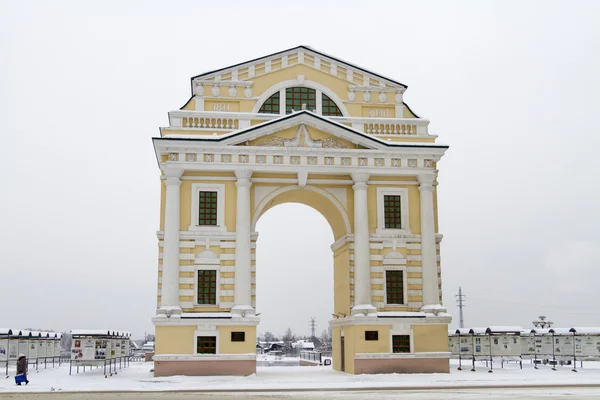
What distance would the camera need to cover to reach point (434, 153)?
134ft

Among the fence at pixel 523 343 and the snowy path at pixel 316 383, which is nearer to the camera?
the snowy path at pixel 316 383

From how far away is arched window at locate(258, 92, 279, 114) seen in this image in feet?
141

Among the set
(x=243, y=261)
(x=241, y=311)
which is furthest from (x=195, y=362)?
(x=243, y=261)

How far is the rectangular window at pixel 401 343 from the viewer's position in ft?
127

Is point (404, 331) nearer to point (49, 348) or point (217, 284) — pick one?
point (217, 284)

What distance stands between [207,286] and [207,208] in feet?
14.4

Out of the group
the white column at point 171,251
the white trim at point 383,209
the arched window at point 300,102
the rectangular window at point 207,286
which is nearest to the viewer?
the white column at point 171,251

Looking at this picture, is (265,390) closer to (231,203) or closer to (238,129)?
(231,203)

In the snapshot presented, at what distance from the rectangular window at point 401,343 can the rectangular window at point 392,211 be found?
249 inches

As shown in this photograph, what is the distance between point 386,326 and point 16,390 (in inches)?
756

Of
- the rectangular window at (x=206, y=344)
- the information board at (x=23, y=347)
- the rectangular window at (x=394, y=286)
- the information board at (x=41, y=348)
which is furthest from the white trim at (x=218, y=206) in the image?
the information board at (x=41, y=348)

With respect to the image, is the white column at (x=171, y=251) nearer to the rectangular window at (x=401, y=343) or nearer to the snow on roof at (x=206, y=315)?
the snow on roof at (x=206, y=315)

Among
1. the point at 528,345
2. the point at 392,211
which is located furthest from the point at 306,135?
the point at 528,345

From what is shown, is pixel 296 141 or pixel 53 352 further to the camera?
pixel 53 352
